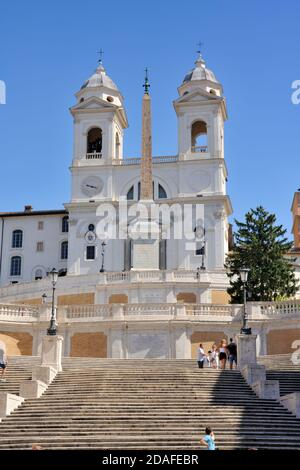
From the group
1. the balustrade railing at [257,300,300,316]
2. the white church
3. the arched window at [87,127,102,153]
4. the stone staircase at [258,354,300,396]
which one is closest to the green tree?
the white church

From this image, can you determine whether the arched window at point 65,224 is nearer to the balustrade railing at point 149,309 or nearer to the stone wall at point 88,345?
the stone wall at point 88,345

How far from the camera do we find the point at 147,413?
22344 mm

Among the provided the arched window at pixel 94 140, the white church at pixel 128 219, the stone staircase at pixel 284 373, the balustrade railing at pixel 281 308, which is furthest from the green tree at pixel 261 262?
the arched window at pixel 94 140

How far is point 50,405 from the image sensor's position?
77.4 ft

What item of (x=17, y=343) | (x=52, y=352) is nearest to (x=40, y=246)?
(x=17, y=343)

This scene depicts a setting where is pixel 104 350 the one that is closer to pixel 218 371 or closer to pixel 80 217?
pixel 218 371

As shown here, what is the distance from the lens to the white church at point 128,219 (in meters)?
53.2

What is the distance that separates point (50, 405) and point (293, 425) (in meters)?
7.24

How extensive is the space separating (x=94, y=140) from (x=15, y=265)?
49.1ft

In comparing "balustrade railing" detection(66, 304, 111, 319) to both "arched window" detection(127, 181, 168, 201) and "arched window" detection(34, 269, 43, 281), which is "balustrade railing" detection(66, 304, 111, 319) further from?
"arched window" detection(34, 269, 43, 281)

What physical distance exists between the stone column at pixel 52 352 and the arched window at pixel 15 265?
50.3 m

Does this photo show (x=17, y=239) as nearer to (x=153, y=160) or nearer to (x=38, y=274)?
(x=38, y=274)

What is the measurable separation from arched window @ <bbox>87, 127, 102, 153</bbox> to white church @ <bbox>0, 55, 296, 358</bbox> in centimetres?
10

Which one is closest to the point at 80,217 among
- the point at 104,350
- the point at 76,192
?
the point at 76,192
